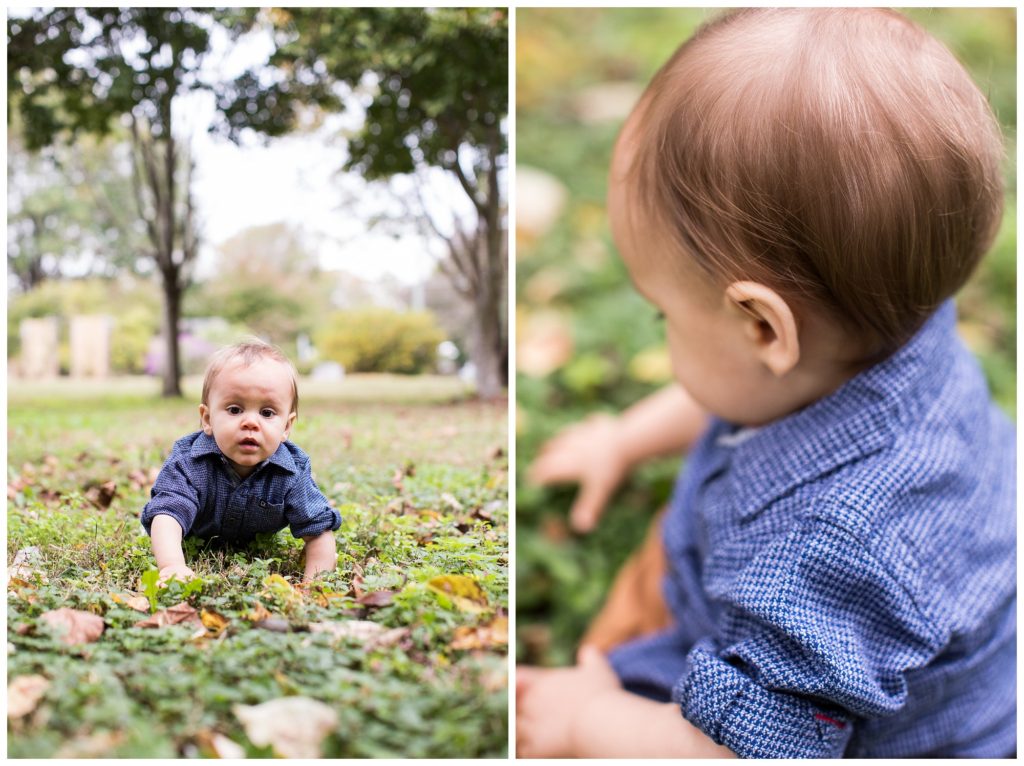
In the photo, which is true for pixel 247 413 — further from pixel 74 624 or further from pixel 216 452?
pixel 74 624

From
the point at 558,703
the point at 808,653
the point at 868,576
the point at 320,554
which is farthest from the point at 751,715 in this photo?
the point at 320,554

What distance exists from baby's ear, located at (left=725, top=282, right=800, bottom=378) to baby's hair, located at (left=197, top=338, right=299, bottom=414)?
53 cm

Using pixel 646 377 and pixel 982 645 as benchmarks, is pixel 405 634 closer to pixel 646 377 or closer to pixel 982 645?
pixel 982 645

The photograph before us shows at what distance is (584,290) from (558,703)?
1.00 metres

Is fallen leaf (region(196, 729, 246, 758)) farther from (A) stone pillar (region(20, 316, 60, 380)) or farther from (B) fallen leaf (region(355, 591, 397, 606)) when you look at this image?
(A) stone pillar (region(20, 316, 60, 380))

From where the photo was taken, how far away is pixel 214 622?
92 cm

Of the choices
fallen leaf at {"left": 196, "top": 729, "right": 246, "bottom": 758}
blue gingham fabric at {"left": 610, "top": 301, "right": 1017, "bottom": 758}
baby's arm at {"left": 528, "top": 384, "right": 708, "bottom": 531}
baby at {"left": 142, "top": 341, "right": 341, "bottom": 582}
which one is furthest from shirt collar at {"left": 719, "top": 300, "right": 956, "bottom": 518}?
fallen leaf at {"left": 196, "top": 729, "right": 246, "bottom": 758}

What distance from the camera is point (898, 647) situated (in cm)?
97

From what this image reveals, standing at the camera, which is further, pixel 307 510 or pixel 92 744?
pixel 307 510

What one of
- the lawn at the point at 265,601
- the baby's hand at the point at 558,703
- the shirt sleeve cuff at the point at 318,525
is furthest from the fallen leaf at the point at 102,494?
the baby's hand at the point at 558,703

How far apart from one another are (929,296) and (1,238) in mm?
1150

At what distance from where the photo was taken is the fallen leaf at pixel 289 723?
88 centimetres

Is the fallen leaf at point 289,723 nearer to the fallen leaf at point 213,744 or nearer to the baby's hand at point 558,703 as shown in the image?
the fallen leaf at point 213,744

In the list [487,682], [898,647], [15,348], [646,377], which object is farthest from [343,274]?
[646,377]
